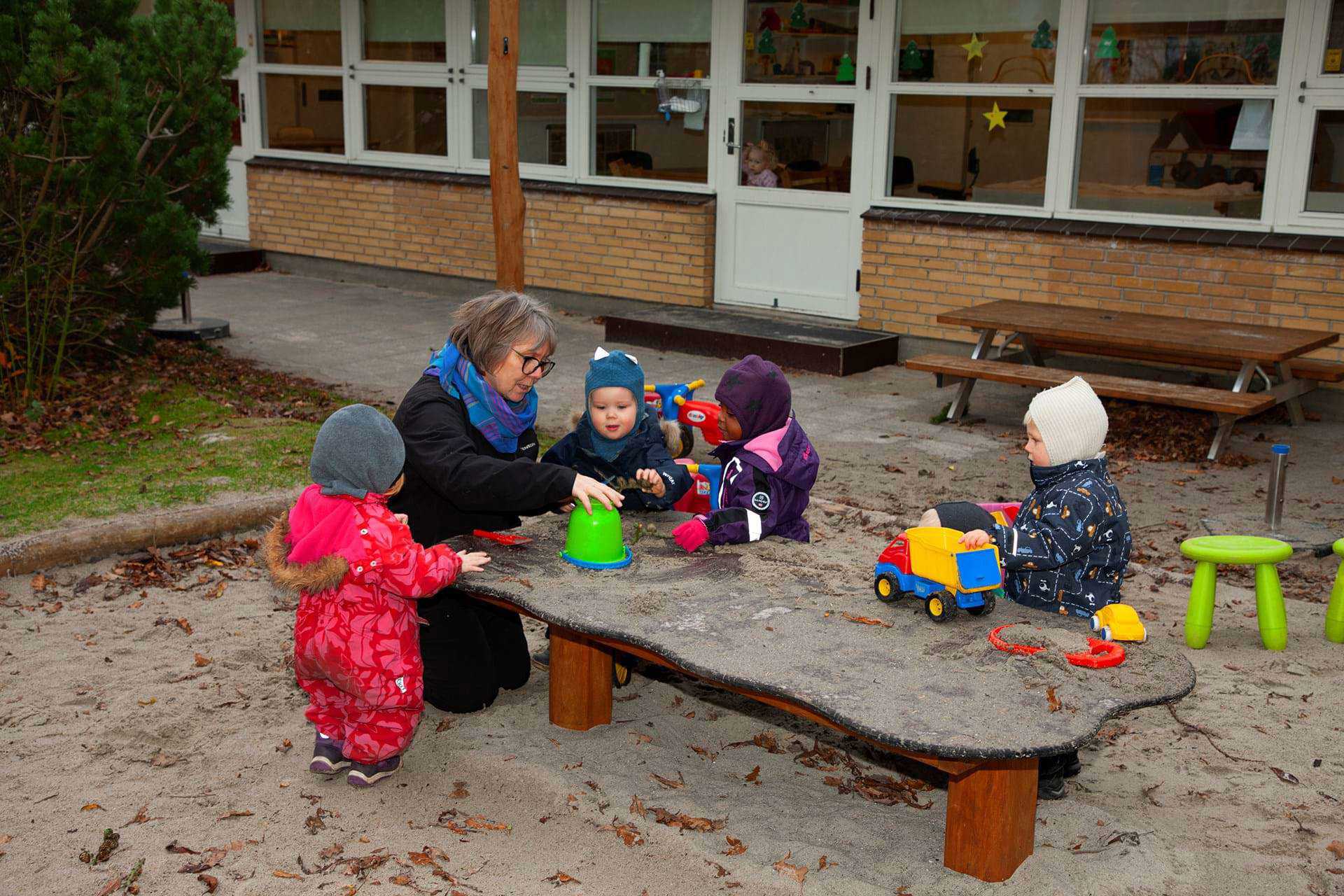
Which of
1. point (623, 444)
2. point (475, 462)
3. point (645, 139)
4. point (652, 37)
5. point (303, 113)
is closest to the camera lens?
point (475, 462)

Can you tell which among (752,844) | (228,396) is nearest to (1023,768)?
(752,844)

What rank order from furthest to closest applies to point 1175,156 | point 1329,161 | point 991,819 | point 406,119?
1. point 406,119
2. point 1175,156
3. point 1329,161
4. point 991,819

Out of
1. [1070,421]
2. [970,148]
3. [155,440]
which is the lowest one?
[155,440]

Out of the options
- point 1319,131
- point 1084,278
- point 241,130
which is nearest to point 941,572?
point 1084,278

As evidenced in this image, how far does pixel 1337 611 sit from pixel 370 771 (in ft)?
12.5

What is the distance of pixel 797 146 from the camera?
37.4ft

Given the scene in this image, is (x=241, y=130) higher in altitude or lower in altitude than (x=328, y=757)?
higher

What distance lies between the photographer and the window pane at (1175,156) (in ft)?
30.4

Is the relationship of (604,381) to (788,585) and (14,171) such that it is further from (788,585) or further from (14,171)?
(14,171)

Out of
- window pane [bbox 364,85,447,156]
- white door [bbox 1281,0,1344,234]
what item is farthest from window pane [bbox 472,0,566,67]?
white door [bbox 1281,0,1344,234]

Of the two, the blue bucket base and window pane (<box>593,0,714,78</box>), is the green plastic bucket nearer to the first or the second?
the blue bucket base

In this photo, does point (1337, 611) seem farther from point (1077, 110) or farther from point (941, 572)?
point (1077, 110)

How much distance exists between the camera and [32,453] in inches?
295

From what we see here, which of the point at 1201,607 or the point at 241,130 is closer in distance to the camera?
the point at 1201,607
